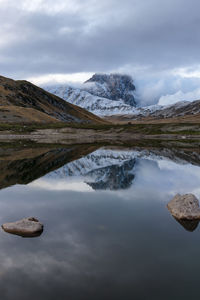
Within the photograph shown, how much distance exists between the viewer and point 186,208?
87.9 ft

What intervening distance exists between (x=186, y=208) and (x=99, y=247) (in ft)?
33.6

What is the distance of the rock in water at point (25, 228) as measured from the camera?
2278 centimetres

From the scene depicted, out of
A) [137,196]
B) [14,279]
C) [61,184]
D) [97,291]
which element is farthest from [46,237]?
[61,184]

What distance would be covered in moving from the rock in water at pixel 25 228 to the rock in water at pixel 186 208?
39.2ft

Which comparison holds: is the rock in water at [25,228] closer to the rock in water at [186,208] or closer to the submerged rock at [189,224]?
the submerged rock at [189,224]

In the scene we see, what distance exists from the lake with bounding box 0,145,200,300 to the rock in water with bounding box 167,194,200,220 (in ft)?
2.64

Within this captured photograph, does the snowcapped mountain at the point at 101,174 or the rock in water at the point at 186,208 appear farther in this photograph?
the snowcapped mountain at the point at 101,174

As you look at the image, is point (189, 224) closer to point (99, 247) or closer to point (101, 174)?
point (99, 247)

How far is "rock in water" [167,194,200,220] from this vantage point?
2595cm

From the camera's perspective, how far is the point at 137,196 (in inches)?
1368

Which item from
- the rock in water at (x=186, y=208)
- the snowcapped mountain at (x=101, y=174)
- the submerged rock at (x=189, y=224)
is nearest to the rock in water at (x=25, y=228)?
the submerged rock at (x=189, y=224)

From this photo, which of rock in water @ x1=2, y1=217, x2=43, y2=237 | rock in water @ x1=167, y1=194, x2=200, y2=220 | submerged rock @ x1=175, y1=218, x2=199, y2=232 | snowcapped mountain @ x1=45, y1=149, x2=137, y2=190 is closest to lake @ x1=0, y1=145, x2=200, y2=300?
submerged rock @ x1=175, y1=218, x2=199, y2=232

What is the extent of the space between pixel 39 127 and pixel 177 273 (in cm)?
17340

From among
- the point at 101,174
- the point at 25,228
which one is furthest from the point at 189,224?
the point at 101,174
